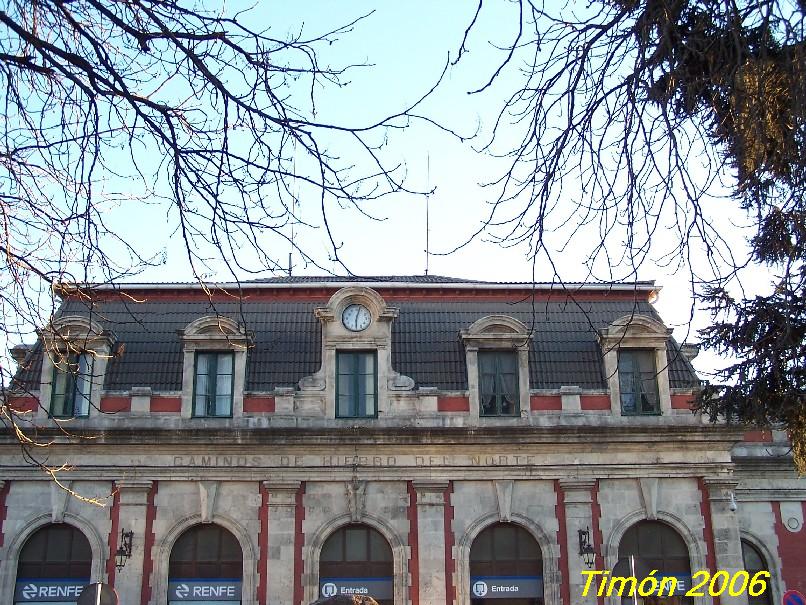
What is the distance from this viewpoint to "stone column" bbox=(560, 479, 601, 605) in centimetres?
2095

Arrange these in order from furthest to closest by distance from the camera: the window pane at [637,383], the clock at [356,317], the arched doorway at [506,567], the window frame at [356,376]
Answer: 1. the clock at [356,317]
2. the window pane at [637,383]
3. the window frame at [356,376]
4. the arched doorway at [506,567]

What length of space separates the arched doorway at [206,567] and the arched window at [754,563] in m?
13.7

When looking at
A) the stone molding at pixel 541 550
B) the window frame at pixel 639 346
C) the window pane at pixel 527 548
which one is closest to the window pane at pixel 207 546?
the stone molding at pixel 541 550

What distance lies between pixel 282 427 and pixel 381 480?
2569mm

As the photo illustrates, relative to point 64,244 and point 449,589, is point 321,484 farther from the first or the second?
point 64,244

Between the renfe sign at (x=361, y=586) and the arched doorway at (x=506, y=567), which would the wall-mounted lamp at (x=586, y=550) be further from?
the renfe sign at (x=361, y=586)

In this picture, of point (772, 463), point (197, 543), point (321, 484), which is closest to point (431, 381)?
point (321, 484)

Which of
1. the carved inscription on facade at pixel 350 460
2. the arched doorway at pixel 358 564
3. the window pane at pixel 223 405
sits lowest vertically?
the arched doorway at pixel 358 564

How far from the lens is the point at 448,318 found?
78.1 ft

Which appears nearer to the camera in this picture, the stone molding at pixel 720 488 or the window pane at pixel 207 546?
the window pane at pixel 207 546

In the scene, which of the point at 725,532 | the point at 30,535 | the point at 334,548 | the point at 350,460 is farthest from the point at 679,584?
the point at 30,535

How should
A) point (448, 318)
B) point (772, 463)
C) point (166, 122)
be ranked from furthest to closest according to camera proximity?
point (772, 463) < point (448, 318) < point (166, 122)

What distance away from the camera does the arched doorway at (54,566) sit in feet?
68.2

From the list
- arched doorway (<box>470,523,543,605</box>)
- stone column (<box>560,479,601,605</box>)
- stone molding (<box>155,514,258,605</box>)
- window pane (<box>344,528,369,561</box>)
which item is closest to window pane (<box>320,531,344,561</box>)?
window pane (<box>344,528,369,561</box>)
